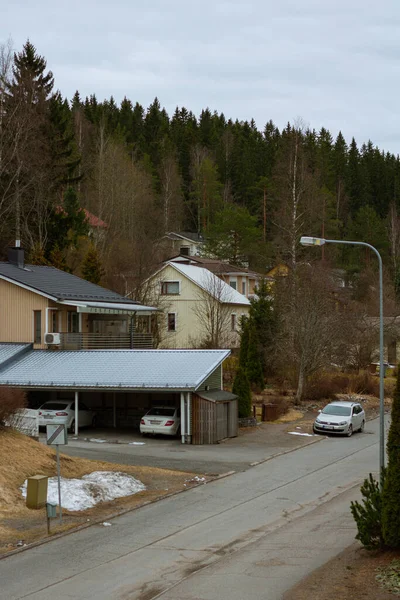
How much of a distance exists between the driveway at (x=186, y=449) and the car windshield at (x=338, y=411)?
5.58 feet

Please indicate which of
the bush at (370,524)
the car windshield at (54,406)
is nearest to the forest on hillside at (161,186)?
the car windshield at (54,406)

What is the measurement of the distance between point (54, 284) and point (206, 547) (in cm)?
2656

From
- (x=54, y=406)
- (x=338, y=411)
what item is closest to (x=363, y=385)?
(x=338, y=411)

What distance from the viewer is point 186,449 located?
102 feet

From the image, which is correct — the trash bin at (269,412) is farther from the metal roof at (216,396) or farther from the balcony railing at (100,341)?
the balcony railing at (100,341)

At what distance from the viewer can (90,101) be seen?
12281 cm

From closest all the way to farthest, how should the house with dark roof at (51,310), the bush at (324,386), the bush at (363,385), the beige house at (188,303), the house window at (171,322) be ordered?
1. the house with dark roof at (51,310)
2. the bush at (324,386)
3. the bush at (363,385)
4. the beige house at (188,303)
5. the house window at (171,322)

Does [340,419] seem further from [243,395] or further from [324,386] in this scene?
[324,386]

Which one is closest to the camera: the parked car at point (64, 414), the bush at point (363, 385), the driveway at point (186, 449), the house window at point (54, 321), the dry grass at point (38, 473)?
the dry grass at point (38, 473)

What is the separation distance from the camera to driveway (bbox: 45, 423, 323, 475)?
27.4m

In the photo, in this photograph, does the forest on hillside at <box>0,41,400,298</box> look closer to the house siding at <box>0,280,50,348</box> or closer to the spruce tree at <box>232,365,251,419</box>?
the house siding at <box>0,280,50,348</box>

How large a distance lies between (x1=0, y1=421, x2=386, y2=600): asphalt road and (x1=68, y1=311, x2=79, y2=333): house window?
18.0 meters

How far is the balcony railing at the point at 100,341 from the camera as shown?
128ft

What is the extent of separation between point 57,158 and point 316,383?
25.2 metres
